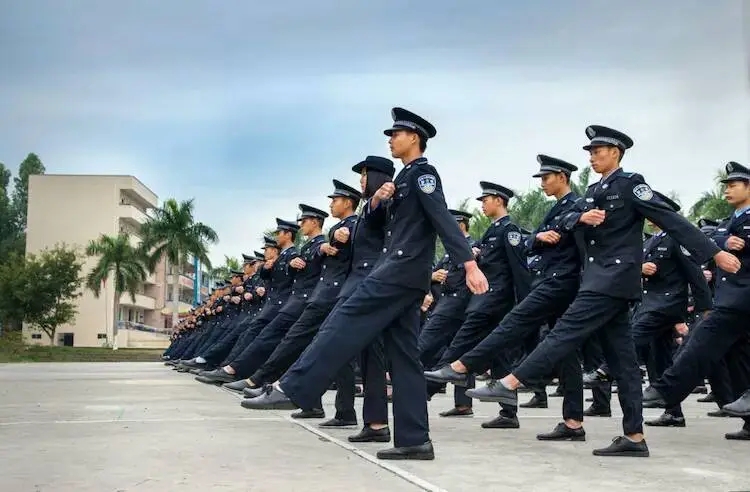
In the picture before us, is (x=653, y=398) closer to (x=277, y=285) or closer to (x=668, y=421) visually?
(x=668, y=421)

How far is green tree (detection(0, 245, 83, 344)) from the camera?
182 feet

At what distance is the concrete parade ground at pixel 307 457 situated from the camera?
4.85 meters

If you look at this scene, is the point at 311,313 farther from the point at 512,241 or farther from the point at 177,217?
the point at 177,217

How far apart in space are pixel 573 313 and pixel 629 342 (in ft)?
1.39

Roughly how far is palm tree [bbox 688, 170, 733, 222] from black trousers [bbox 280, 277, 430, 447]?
1244 inches

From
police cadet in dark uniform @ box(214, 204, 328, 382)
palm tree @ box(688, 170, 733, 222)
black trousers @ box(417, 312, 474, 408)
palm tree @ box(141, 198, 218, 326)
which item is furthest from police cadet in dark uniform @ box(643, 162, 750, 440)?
palm tree @ box(141, 198, 218, 326)

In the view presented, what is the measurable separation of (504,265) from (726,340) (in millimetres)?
2168

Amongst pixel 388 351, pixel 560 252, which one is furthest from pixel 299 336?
pixel 388 351

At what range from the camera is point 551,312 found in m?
7.30

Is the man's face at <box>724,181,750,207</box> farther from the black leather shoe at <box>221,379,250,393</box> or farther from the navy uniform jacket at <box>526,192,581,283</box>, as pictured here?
the black leather shoe at <box>221,379,250,393</box>

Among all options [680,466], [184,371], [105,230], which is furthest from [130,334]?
[680,466]

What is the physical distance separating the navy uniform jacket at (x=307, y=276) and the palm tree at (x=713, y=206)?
28.0m

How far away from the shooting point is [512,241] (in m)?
8.68

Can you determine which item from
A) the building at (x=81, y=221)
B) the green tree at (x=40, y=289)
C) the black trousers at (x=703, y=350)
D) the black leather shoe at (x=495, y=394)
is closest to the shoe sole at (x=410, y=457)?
the black leather shoe at (x=495, y=394)
